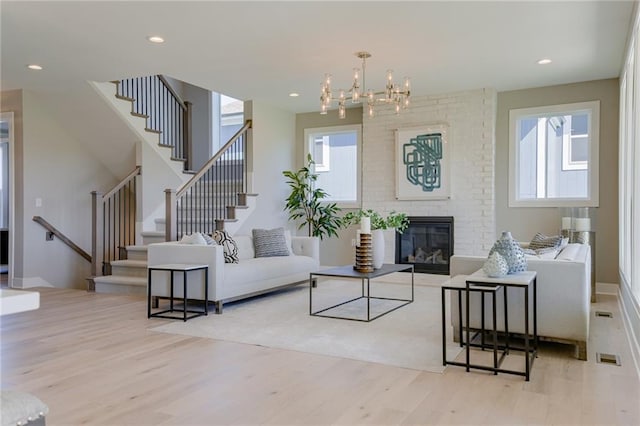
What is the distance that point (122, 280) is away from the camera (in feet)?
20.9

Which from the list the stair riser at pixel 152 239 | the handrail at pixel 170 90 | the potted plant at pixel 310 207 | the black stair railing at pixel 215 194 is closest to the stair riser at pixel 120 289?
the black stair railing at pixel 215 194

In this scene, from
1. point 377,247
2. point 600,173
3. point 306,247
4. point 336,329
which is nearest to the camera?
point 336,329

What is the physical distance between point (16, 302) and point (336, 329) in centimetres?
331

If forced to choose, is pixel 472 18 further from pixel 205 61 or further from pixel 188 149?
pixel 188 149

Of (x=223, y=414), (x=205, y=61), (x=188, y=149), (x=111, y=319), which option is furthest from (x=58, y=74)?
(x=223, y=414)

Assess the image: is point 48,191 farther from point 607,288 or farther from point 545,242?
point 607,288

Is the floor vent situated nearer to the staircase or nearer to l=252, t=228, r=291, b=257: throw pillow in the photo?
l=252, t=228, r=291, b=257: throw pillow

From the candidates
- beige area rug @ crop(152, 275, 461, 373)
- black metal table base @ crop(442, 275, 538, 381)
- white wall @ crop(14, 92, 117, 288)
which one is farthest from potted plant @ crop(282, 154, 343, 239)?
black metal table base @ crop(442, 275, 538, 381)

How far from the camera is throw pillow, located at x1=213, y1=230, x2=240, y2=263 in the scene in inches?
222

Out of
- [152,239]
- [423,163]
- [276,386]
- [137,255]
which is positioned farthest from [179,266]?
[423,163]

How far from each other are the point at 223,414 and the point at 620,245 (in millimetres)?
5461

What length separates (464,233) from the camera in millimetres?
7059

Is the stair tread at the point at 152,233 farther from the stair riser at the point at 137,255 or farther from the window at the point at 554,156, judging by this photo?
the window at the point at 554,156

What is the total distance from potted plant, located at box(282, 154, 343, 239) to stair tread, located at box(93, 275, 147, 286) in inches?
107
